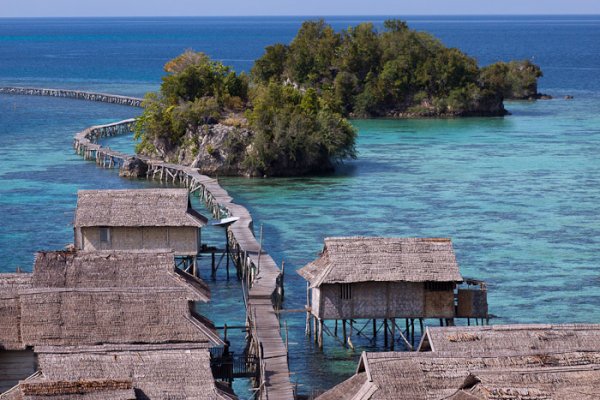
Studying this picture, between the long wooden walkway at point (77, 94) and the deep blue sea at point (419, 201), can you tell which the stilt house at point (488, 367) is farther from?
the long wooden walkway at point (77, 94)

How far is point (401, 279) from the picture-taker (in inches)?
1203

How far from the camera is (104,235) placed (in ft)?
124

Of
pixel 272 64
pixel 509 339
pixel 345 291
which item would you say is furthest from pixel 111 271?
pixel 272 64

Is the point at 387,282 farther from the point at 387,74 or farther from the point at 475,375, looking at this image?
the point at 387,74

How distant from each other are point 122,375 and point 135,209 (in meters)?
14.7

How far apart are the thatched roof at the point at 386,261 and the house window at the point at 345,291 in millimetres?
348

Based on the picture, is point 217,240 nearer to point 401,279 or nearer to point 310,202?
point 310,202

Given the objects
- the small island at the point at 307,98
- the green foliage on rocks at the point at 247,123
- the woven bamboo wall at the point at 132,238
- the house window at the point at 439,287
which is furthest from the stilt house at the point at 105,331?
the small island at the point at 307,98

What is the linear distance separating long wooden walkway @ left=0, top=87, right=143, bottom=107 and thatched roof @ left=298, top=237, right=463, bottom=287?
71.0m

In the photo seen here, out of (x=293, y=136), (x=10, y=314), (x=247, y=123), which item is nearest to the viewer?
(x=10, y=314)

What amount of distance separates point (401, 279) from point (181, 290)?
6061 millimetres

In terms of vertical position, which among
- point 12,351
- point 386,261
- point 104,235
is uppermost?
point 386,261

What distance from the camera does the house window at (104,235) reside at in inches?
1480

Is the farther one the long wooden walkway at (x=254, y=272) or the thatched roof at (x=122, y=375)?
the long wooden walkway at (x=254, y=272)
